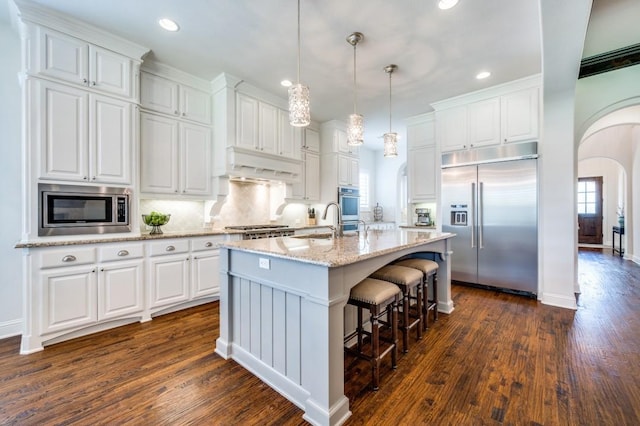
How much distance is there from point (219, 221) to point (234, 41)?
92.1 inches

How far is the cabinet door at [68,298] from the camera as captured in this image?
235 cm

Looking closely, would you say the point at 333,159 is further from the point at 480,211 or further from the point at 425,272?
the point at 425,272

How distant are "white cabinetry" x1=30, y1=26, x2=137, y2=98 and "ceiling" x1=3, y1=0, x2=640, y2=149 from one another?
0.73 ft

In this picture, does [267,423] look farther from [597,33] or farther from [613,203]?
[613,203]

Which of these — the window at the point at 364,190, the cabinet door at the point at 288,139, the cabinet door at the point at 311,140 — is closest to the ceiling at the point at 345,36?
the cabinet door at the point at 288,139

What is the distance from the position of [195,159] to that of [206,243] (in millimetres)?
1124

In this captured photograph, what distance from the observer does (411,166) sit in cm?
494

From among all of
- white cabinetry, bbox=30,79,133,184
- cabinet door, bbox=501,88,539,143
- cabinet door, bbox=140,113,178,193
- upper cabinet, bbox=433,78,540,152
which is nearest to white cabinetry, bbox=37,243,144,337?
white cabinetry, bbox=30,79,133,184

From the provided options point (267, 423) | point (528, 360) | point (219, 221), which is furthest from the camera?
point (219, 221)

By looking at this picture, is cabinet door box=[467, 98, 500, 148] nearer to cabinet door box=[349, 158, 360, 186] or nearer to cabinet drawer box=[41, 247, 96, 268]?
cabinet door box=[349, 158, 360, 186]

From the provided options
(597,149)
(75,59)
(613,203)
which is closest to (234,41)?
(75,59)

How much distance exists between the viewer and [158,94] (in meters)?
3.29

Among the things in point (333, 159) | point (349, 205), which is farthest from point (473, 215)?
point (333, 159)

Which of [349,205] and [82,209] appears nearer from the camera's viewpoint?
[82,209]
